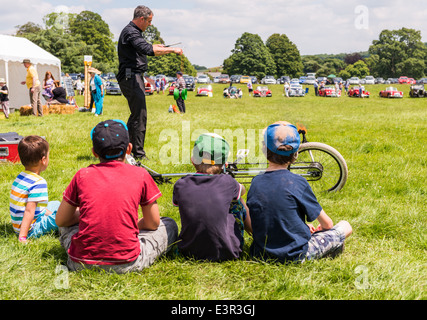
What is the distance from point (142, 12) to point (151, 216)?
433 cm

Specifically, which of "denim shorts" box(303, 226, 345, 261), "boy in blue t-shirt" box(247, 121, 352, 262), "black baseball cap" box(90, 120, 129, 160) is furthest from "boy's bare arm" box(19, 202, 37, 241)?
"denim shorts" box(303, 226, 345, 261)

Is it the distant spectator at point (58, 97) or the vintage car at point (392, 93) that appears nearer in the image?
the distant spectator at point (58, 97)

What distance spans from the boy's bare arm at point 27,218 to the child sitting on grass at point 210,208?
1355mm

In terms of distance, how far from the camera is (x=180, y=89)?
17328 millimetres

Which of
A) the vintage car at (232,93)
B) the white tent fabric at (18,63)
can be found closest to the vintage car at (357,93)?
the vintage car at (232,93)

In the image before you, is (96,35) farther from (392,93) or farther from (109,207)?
(109,207)

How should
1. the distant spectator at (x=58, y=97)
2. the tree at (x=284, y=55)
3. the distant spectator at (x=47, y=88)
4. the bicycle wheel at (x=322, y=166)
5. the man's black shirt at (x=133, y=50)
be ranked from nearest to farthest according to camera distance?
the bicycle wheel at (x=322, y=166) < the man's black shirt at (x=133, y=50) < the distant spectator at (x=58, y=97) < the distant spectator at (x=47, y=88) < the tree at (x=284, y=55)

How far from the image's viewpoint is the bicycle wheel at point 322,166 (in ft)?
15.4

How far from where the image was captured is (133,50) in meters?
6.33

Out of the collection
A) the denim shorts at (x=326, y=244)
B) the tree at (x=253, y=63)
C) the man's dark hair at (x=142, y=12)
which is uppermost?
the tree at (x=253, y=63)

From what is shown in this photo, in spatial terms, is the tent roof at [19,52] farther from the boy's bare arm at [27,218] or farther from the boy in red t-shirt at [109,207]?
the boy in red t-shirt at [109,207]

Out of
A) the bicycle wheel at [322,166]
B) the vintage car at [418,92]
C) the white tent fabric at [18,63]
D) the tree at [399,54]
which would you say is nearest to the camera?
the bicycle wheel at [322,166]

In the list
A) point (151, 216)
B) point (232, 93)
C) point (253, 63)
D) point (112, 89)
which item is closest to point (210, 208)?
point (151, 216)
